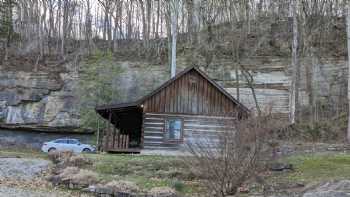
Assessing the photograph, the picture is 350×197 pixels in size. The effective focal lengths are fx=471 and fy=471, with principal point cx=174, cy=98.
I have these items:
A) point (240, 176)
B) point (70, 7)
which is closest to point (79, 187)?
point (240, 176)

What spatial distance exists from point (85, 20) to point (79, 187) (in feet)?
161

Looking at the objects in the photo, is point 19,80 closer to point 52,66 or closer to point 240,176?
point 52,66

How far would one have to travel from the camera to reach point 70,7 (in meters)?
61.3

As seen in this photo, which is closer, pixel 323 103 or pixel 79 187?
pixel 79 187

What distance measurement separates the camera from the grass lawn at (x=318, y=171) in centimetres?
1625

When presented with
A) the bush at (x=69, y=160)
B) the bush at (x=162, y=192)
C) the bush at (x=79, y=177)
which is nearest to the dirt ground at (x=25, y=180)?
the bush at (x=69, y=160)

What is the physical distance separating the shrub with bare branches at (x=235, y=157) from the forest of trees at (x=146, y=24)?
3123 centimetres

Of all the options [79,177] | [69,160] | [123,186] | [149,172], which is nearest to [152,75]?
[69,160]

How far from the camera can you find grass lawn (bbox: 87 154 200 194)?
53.4 ft

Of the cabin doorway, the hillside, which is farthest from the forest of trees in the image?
the cabin doorway

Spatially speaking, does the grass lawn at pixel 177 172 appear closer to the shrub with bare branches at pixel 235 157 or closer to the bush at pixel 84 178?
the bush at pixel 84 178

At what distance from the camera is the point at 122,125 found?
117ft

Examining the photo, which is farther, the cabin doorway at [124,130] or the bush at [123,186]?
the cabin doorway at [124,130]

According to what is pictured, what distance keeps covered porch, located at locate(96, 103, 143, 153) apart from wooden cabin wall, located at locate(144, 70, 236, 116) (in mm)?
1310
